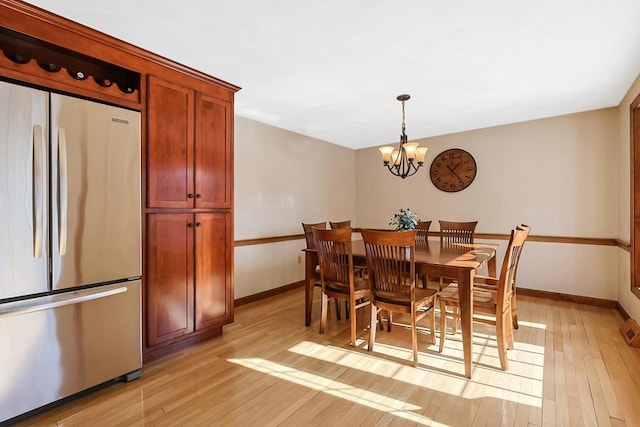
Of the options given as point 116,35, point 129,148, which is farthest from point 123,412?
point 116,35

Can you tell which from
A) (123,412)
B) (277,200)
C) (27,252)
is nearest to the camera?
(27,252)

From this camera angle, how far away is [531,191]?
13.8 feet

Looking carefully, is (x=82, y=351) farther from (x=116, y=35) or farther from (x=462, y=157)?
(x=462, y=157)

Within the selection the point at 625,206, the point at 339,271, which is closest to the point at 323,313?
the point at 339,271

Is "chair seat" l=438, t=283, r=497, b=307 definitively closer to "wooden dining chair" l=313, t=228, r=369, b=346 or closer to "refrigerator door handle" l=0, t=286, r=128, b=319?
"wooden dining chair" l=313, t=228, r=369, b=346

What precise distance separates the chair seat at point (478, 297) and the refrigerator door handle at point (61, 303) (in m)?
2.39

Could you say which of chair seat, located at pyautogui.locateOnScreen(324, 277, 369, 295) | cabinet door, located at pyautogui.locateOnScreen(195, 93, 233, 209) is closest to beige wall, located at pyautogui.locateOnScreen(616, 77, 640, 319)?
chair seat, located at pyautogui.locateOnScreen(324, 277, 369, 295)

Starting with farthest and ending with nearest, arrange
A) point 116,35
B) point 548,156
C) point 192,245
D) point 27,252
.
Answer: point 548,156
point 192,245
point 116,35
point 27,252

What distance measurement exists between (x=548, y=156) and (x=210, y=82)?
164 inches

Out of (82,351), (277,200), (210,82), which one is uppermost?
(210,82)

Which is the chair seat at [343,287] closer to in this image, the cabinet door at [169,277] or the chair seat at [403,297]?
the chair seat at [403,297]

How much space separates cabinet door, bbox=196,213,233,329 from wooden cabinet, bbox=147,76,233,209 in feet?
0.54

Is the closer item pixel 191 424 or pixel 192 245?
pixel 191 424

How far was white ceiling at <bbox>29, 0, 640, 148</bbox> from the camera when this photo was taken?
72.2 inches
